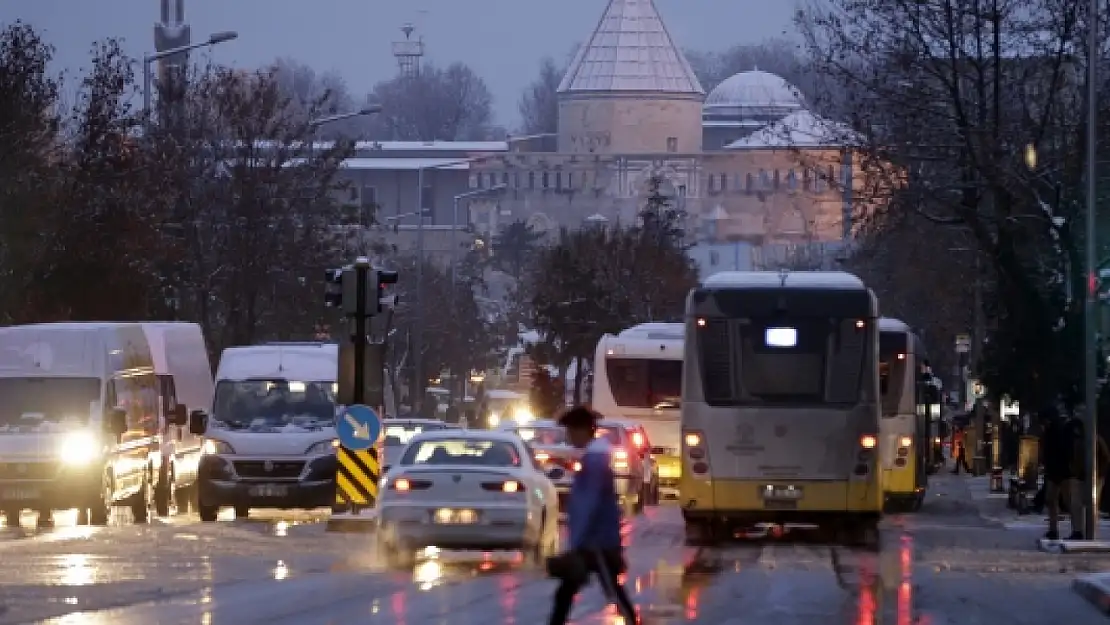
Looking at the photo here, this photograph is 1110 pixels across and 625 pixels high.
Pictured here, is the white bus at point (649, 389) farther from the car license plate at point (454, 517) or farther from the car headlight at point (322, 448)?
the car license plate at point (454, 517)

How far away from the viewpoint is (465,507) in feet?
83.0

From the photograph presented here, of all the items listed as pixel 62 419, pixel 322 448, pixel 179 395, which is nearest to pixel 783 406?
pixel 322 448

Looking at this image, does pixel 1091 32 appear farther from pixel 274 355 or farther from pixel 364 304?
pixel 274 355

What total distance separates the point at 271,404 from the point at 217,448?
1.31 metres

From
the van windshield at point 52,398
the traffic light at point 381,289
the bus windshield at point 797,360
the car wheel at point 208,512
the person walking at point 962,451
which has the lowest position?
the person walking at point 962,451

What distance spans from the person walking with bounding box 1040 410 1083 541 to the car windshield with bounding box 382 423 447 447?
13378 mm

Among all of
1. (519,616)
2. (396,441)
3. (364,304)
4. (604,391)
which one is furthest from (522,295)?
(519,616)

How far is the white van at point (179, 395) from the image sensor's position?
129 feet

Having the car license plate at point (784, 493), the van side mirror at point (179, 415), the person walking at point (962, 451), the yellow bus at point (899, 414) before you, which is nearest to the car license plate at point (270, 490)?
the van side mirror at point (179, 415)

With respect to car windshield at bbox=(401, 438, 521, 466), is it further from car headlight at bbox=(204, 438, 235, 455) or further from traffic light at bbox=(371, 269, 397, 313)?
car headlight at bbox=(204, 438, 235, 455)

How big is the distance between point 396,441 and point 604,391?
10.3m

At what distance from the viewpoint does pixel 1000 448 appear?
6359cm

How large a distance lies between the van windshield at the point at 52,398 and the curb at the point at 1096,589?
1532cm

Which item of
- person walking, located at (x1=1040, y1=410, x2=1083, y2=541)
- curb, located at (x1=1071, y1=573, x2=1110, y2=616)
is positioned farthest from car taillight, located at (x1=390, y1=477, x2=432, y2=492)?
person walking, located at (x1=1040, y1=410, x2=1083, y2=541)
